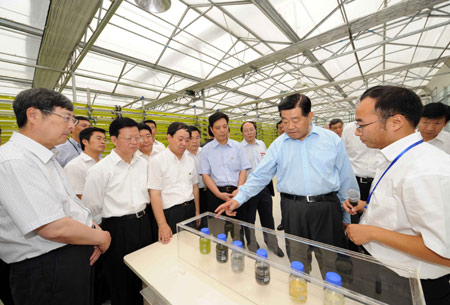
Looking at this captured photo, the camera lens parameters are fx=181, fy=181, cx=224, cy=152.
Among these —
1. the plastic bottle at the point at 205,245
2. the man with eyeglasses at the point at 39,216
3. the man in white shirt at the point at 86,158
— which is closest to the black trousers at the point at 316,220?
the plastic bottle at the point at 205,245

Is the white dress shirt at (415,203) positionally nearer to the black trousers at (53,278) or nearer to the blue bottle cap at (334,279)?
the blue bottle cap at (334,279)

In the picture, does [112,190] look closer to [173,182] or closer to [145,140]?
[173,182]

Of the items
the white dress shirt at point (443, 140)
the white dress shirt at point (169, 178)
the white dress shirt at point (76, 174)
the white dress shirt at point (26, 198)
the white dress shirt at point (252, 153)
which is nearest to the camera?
the white dress shirt at point (26, 198)

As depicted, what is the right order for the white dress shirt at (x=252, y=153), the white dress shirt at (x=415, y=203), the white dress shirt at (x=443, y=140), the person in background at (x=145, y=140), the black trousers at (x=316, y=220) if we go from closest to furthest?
the white dress shirt at (x=415, y=203), the black trousers at (x=316, y=220), the white dress shirt at (x=443, y=140), the person in background at (x=145, y=140), the white dress shirt at (x=252, y=153)

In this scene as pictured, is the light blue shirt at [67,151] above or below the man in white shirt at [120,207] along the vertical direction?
above

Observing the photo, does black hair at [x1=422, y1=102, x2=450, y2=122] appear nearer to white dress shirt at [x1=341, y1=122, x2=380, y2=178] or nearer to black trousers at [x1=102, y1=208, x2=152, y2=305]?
white dress shirt at [x1=341, y1=122, x2=380, y2=178]

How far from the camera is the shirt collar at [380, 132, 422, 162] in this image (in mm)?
843

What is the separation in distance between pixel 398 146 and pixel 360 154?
2.02 metres

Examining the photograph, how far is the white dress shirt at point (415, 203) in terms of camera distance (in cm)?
67

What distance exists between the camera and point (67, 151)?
2.33 meters

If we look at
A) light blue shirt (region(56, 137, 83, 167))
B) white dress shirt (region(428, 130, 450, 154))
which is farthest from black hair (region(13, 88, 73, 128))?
white dress shirt (region(428, 130, 450, 154))

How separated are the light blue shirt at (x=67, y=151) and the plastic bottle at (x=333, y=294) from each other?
9.45 ft

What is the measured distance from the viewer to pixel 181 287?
94 cm

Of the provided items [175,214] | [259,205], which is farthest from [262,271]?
[259,205]
